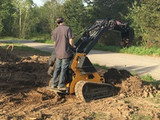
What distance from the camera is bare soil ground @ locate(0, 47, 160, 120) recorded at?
5262mm

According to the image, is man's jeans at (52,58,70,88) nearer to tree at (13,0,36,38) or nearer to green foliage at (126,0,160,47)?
green foliage at (126,0,160,47)

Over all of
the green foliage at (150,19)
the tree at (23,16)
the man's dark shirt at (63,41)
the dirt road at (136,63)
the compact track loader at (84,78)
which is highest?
the tree at (23,16)

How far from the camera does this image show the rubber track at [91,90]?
624cm

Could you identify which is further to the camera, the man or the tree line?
the tree line

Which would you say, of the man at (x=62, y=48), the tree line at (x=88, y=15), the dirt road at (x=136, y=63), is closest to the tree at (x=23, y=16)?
the tree line at (x=88, y=15)

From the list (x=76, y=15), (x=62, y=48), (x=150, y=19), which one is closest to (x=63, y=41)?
(x=62, y=48)

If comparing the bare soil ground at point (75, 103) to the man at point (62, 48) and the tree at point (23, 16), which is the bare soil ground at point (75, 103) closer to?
the man at point (62, 48)

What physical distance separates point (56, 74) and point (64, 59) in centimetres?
49

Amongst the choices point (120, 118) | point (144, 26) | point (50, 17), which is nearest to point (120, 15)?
point (144, 26)

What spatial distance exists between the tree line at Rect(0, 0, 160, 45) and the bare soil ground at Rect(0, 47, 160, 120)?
13.1m

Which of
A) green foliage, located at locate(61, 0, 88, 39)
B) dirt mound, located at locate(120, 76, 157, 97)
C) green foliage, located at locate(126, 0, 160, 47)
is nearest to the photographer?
dirt mound, located at locate(120, 76, 157, 97)

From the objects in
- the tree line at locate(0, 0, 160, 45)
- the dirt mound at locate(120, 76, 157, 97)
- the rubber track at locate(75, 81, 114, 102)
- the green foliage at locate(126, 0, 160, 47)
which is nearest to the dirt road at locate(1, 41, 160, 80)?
the dirt mound at locate(120, 76, 157, 97)

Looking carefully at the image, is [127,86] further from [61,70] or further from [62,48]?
[62,48]

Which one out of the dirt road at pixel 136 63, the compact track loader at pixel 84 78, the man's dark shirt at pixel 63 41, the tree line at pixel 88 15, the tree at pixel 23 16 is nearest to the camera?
the man's dark shirt at pixel 63 41
